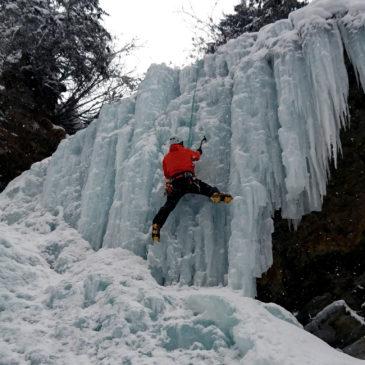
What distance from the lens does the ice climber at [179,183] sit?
5.91m

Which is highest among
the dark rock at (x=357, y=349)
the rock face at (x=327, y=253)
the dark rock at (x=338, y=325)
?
the rock face at (x=327, y=253)

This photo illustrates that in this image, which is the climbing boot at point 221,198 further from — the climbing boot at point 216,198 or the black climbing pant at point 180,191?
the black climbing pant at point 180,191

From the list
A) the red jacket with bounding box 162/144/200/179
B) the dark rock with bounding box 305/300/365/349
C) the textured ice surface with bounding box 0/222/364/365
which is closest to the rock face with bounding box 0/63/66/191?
the textured ice surface with bounding box 0/222/364/365

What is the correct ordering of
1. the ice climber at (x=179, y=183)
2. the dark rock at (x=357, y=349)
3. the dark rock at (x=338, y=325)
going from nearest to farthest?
the dark rock at (x=357, y=349) → the dark rock at (x=338, y=325) → the ice climber at (x=179, y=183)

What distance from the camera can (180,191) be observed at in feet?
20.0

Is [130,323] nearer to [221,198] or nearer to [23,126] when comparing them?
[221,198]

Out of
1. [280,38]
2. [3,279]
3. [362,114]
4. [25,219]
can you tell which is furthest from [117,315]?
[280,38]

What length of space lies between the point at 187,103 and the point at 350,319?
12.5 ft

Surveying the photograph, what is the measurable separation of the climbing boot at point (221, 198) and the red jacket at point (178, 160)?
1.79 ft

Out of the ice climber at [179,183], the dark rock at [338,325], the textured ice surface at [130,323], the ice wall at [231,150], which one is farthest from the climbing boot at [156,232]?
the dark rock at [338,325]

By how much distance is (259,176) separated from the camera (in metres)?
6.02

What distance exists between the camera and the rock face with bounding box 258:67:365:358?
221 inches

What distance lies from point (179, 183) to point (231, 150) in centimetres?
87

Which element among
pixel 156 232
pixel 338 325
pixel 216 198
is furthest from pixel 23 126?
pixel 338 325
